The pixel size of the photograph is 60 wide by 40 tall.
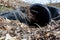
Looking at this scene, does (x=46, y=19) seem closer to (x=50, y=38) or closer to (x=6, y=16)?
(x=6, y=16)

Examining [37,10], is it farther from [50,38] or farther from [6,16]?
[50,38]

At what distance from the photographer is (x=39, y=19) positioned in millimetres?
5812

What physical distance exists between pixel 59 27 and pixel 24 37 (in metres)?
0.64

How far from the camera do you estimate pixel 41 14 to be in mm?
5672

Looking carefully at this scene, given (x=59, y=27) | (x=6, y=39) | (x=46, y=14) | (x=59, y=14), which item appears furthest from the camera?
(x=59, y=14)

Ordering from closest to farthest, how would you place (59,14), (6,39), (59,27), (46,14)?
1. (6,39)
2. (59,27)
3. (46,14)
4. (59,14)

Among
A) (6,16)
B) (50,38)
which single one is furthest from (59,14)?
(50,38)

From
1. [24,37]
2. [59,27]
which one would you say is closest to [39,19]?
[59,27]

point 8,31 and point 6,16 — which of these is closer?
point 8,31

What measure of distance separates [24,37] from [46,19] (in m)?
2.29

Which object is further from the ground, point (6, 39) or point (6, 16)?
point (6, 39)

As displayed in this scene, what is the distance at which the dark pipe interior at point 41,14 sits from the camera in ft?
18.1

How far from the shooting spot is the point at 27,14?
5.80 metres

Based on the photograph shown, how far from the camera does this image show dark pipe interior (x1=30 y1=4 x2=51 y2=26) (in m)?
5.50
